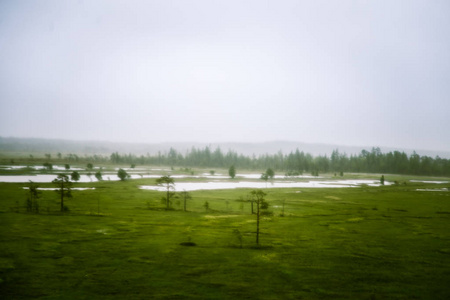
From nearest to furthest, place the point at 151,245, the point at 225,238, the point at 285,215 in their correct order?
the point at 151,245 < the point at 225,238 < the point at 285,215

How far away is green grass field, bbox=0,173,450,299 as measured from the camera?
104ft

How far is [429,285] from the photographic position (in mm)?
33094

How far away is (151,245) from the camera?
156 ft

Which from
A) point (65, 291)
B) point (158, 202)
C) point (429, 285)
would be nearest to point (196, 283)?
point (65, 291)

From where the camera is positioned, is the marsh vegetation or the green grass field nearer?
the green grass field

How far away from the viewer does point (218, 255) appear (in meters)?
43.2

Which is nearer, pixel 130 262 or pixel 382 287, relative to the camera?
pixel 382 287

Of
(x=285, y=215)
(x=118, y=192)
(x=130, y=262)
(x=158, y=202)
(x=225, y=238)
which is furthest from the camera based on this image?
(x=118, y=192)

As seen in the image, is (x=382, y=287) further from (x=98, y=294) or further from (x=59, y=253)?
(x=59, y=253)

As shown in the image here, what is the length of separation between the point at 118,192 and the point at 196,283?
8651cm

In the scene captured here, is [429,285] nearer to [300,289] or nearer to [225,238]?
[300,289]

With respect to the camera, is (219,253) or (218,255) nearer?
(218,255)

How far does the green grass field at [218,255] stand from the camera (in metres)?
31.8

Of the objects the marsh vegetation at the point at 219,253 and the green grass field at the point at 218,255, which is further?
the marsh vegetation at the point at 219,253
